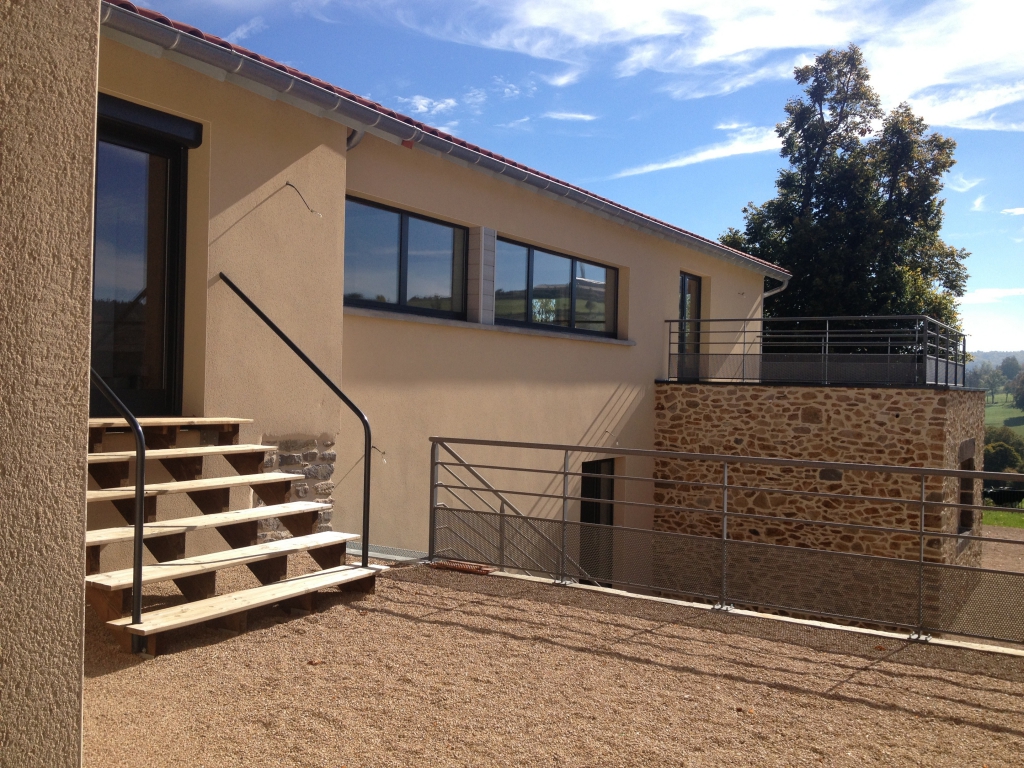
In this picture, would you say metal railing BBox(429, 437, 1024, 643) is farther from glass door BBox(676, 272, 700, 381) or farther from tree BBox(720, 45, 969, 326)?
tree BBox(720, 45, 969, 326)

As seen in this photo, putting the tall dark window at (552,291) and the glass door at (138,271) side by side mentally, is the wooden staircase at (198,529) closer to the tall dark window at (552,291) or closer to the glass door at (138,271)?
the glass door at (138,271)

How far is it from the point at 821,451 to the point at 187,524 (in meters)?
10.6

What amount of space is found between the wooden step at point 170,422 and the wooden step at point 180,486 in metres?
0.38

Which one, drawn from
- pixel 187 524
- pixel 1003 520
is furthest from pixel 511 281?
pixel 1003 520

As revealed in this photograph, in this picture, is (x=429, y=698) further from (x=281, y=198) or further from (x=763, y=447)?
(x=763, y=447)

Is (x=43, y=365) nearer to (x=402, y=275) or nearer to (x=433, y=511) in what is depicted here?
(x=433, y=511)

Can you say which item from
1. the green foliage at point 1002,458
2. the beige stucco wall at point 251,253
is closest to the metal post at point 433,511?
the beige stucco wall at point 251,253

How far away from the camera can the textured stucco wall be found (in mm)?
2279

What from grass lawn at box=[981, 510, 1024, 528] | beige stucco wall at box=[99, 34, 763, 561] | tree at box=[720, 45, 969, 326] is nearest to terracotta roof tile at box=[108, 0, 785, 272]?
beige stucco wall at box=[99, 34, 763, 561]

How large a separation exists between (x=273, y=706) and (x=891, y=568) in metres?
4.45

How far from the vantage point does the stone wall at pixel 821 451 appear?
40.3 feet

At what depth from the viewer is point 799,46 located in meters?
25.1

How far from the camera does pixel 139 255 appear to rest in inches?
235

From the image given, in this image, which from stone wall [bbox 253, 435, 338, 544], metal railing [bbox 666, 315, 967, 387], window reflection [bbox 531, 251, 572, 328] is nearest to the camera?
stone wall [bbox 253, 435, 338, 544]
